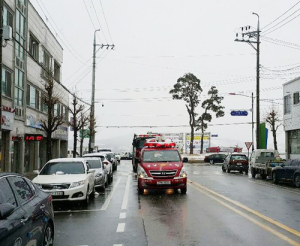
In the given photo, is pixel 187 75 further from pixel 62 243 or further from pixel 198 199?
pixel 62 243

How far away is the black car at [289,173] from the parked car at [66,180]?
11593mm

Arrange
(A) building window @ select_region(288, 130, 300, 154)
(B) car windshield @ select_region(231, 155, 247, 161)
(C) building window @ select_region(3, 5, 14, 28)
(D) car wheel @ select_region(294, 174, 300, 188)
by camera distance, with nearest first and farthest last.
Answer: (D) car wheel @ select_region(294, 174, 300, 188) → (C) building window @ select_region(3, 5, 14, 28) → (B) car windshield @ select_region(231, 155, 247, 161) → (A) building window @ select_region(288, 130, 300, 154)

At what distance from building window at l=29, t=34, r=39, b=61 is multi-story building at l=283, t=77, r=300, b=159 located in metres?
24.7

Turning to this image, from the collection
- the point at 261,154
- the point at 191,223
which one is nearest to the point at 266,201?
the point at 191,223

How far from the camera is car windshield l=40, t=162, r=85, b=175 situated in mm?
13492

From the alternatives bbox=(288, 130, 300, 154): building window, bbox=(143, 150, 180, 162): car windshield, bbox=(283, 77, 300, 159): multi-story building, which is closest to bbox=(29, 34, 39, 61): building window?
bbox=(143, 150, 180, 162): car windshield

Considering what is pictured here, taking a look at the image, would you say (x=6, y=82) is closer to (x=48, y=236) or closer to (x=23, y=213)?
(x=48, y=236)

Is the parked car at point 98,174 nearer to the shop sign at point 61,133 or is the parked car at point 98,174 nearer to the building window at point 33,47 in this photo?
the building window at point 33,47

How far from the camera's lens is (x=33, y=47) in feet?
103

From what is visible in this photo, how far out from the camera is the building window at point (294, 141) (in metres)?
39.9

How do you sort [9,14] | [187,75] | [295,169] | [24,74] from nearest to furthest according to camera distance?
[295,169] → [9,14] → [24,74] → [187,75]

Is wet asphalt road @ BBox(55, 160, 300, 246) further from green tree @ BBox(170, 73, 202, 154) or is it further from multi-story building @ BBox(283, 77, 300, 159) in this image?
green tree @ BBox(170, 73, 202, 154)

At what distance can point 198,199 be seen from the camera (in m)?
14.2

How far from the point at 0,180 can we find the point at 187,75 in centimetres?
6197
